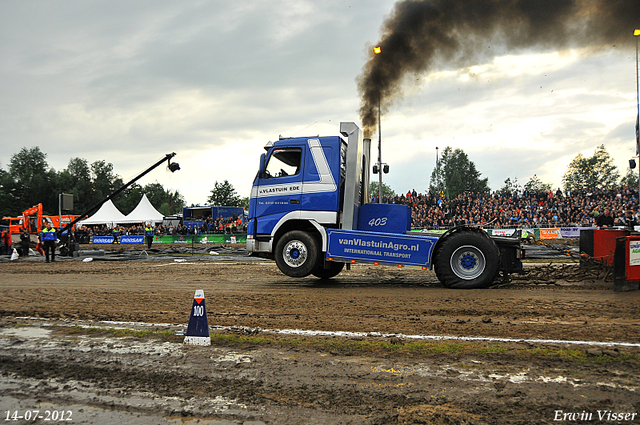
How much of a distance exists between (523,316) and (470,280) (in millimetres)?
2614

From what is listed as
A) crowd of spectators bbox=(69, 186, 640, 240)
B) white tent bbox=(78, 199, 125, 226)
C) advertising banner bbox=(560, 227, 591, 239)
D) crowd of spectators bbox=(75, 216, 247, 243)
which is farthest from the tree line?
advertising banner bbox=(560, 227, 591, 239)

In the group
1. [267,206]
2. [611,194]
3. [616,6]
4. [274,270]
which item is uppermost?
[616,6]

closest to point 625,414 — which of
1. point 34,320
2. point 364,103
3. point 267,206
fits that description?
point 34,320

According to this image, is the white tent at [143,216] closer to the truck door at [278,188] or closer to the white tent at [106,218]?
the white tent at [106,218]

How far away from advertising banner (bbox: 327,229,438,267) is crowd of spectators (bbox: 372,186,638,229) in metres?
13.8

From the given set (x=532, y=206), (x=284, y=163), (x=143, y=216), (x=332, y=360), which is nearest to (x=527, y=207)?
(x=532, y=206)

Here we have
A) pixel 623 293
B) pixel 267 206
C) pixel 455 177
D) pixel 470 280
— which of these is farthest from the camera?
pixel 455 177

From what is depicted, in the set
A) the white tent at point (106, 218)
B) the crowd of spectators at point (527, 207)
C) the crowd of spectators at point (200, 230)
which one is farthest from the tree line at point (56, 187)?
the crowd of spectators at point (527, 207)

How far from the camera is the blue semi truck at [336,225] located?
858 centimetres

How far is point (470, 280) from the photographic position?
845cm

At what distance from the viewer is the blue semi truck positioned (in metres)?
8.58

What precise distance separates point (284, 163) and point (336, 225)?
186cm

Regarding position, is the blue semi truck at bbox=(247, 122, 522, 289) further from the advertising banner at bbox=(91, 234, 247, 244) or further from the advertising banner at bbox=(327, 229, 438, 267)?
the advertising banner at bbox=(91, 234, 247, 244)

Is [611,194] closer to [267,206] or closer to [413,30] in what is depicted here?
[413,30]
